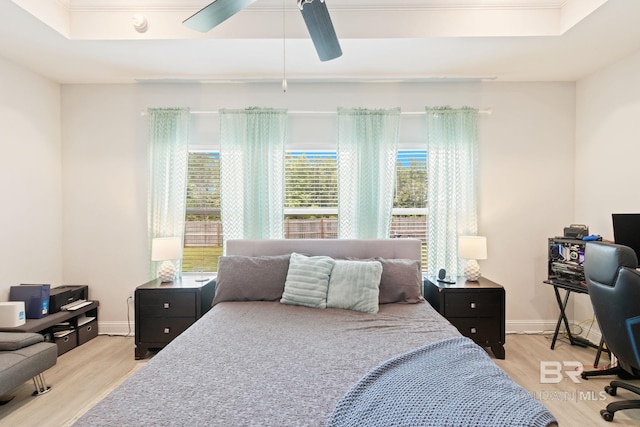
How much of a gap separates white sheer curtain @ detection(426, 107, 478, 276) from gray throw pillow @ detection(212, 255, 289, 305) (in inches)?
64.2

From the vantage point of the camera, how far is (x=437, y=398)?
126 centimetres

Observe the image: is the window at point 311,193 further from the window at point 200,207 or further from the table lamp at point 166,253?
the table lamp at point 166,253

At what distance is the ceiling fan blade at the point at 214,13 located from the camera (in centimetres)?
163

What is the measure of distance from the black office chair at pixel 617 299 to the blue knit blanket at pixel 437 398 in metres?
1.14

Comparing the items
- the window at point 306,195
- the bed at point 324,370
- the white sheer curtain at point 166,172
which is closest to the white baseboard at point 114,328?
the white sheer curtain at point 166,172

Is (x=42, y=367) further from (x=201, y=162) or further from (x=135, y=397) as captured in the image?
(x=201, y=162)

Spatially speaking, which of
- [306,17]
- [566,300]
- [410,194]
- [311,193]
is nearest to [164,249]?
[311,193]

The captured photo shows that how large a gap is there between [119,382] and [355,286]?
78.1 inches

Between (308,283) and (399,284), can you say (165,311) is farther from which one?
(399,284)

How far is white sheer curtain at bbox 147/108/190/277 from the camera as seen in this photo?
136 inches

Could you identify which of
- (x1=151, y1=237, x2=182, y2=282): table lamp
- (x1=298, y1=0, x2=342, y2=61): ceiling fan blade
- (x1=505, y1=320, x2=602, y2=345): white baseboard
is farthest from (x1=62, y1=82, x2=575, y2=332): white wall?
(x1=298, y1=0, x2=342, y2=61): ceiling fan blade

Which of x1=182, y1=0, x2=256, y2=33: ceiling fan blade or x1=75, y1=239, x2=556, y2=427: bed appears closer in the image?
x1=75, y1=239, x2=556, y2=427: bed

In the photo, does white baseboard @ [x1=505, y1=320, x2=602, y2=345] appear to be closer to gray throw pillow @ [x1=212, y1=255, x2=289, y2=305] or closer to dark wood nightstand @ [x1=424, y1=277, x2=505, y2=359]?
dark wood nightstand @ [x1=424, y1=277, x2=505, y2=359]

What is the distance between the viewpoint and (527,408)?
3.98ft
